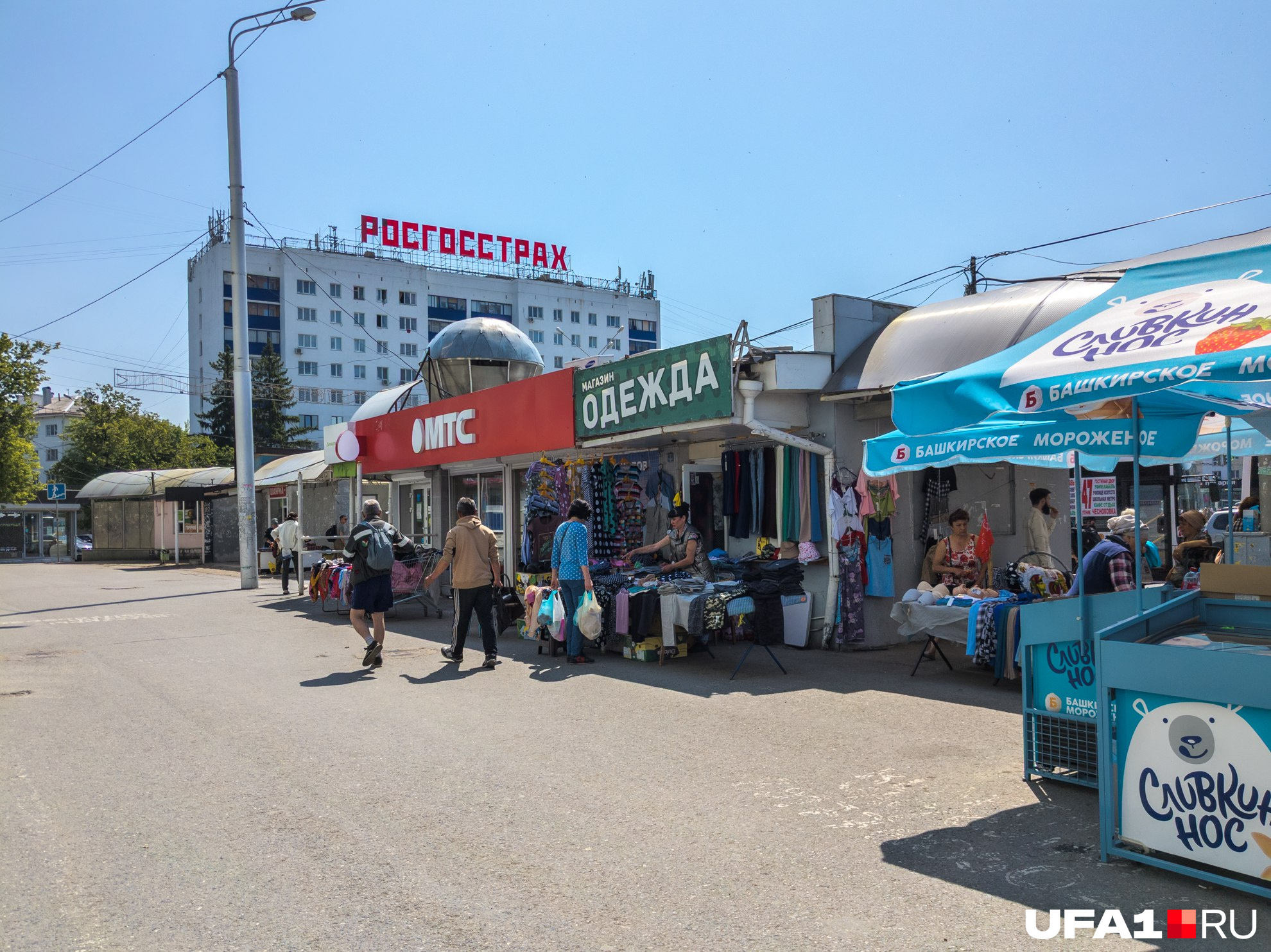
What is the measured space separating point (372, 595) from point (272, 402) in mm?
56529

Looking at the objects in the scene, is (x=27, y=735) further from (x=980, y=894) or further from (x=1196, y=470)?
(x=1196, y=470)

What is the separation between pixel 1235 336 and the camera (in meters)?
4.27

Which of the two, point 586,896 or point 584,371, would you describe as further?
point 584,371

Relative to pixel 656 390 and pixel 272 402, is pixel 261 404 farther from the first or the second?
pixel 656 390

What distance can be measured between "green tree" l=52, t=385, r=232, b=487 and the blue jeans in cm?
4840

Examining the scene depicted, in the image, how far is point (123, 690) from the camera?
934cm

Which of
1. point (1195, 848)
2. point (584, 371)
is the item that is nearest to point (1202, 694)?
point (1195, 848)

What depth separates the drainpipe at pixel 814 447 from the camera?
1061 cm

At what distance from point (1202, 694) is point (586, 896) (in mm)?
2803

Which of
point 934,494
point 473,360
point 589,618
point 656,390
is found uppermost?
point 473,360

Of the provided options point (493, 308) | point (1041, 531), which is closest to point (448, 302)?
point (493, 308)

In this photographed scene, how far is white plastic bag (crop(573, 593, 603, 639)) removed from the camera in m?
10.3

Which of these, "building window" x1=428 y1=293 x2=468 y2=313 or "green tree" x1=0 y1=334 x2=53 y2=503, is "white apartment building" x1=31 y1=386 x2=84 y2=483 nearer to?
"building window" x1=428 y1=293 x2=468 y2=313

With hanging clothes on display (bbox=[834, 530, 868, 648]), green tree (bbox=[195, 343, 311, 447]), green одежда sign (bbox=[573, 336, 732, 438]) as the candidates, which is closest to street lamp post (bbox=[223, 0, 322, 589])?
green одежда sign (bbox=[573, 336, 732, 438])
